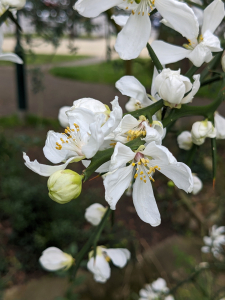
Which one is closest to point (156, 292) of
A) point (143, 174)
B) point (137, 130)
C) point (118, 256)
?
point (118, 256)

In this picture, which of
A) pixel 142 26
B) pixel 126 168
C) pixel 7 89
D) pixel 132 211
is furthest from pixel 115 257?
pixel 7 89

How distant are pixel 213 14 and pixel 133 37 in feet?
0.55

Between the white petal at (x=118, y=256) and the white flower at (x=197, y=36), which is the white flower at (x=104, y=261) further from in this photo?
the white flower at (x=197, y=36)

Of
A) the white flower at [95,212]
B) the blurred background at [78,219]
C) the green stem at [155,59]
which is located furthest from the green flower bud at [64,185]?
the blurred background at [78,219]

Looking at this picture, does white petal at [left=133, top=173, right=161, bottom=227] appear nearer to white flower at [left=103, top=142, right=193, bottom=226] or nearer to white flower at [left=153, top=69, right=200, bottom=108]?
white flower at [left=103, top=142, right=193, bottom=226]

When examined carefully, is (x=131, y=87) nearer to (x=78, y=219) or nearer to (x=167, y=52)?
(x=167, y=52)

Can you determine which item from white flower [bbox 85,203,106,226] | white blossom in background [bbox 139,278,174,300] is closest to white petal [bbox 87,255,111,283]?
white flower [bbox 85,203,106,226]

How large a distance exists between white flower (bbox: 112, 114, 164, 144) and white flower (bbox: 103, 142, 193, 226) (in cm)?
1

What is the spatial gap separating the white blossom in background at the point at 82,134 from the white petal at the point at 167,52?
0.22m

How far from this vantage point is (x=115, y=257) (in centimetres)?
86

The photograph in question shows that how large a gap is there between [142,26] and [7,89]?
6539 millimetres

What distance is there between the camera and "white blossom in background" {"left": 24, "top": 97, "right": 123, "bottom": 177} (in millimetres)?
402

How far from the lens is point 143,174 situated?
1.83 ft

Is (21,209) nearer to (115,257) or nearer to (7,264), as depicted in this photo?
(7,264)
